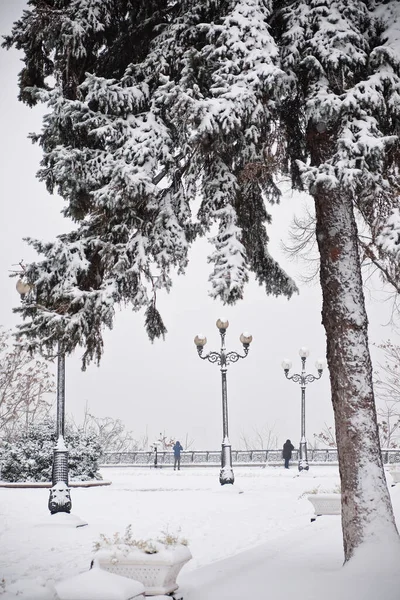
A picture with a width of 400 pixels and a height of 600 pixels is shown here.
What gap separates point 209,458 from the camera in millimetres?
42750

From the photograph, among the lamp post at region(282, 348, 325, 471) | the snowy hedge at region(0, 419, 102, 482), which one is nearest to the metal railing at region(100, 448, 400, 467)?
the lamp post at region(282, 348, 325, 471)

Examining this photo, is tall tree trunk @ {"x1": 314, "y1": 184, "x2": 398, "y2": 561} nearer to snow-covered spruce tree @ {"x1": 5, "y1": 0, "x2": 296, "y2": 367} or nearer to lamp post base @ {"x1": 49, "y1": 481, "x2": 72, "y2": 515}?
snow-covered spruce tree @ {"x1": 5, "y1": 0, "x2": 296, "y2": 367}

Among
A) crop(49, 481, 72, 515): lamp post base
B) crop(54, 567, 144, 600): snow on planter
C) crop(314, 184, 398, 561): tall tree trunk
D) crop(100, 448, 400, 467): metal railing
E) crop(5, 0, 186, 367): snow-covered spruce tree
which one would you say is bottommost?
crop(100, 448, 400, 467): metal railing

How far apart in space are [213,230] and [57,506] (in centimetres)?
680

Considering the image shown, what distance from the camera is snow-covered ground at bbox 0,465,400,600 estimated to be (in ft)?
23.1

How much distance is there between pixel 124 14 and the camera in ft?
32.7

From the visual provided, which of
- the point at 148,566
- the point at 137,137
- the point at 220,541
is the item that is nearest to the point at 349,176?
the point at 137,137

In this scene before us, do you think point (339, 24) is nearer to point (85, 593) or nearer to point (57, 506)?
point (85, 593)

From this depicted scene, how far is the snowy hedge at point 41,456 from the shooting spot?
23344 millimetres

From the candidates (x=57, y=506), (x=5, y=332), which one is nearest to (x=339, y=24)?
(x=57, y=506)

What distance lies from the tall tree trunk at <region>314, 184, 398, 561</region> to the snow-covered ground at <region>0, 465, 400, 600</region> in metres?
0.40

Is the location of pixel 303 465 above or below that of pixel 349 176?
below

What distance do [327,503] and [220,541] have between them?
270 centimetres

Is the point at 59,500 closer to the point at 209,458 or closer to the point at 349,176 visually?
the point at 349,176
